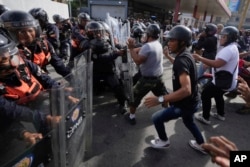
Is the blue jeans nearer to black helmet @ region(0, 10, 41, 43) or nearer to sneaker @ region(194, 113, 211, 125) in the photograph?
sneaker @ region(194, 113, 211, 125)

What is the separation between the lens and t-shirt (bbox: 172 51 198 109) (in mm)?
2381

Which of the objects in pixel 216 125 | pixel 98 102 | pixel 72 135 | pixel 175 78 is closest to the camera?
pixel 72 135

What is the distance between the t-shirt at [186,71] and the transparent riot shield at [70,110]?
3.30 ft

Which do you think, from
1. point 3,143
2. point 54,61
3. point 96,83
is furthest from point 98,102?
point 3,143

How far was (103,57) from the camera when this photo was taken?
12.9ft

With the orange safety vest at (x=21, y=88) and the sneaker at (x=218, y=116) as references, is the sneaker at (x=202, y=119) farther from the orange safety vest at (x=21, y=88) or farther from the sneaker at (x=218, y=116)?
the orange safety vest at (x=21, y=88)

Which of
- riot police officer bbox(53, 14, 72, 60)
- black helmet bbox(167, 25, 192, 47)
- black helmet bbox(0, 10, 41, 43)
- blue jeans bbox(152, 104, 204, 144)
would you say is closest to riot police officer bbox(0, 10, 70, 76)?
black helmet bbox(0, 10, 41, 43)

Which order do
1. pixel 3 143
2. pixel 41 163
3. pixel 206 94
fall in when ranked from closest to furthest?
pixel 3 143 < pixel 41 163 < pixel 206 94

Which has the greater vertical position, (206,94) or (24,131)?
(24,131)

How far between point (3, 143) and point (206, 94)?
328 cm

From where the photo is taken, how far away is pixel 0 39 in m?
1.68

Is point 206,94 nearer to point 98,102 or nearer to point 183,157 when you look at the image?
point 183,157

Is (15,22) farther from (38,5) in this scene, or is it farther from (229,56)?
(38,5)

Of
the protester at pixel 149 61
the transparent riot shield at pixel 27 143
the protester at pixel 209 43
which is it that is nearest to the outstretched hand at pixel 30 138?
the transparent riot shield at pixel 27 143
